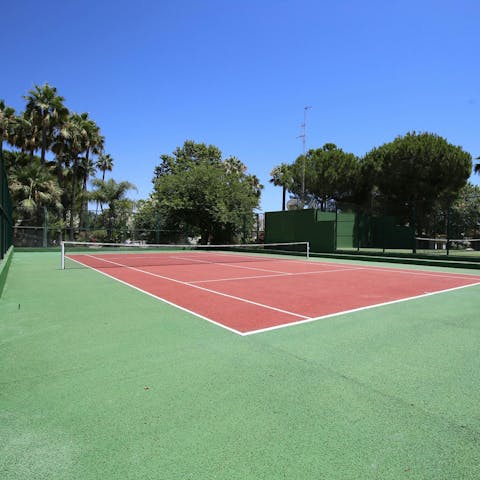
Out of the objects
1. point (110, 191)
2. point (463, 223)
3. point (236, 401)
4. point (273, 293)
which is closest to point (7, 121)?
point (110, 191)

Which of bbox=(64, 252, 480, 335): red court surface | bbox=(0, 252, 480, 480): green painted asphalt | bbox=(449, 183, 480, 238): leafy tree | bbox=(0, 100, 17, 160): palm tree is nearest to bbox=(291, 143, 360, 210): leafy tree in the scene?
bbox=(449, 183, 480, 238): leafy tree

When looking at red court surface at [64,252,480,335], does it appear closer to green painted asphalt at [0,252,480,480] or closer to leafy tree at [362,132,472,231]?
green painted asphalt at [0,252,480,480]

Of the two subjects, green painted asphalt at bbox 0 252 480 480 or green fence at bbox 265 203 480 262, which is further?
green fence at bbox 265 203 480 262

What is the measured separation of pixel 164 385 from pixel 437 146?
33521 millimetres

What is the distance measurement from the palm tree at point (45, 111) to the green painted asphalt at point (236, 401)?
27563 millimetres

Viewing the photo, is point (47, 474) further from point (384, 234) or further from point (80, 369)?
point (384, 234)

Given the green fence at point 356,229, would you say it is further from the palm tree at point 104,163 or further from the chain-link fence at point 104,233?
the palm tree at point 104,163

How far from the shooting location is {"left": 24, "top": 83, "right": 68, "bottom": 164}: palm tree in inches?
1123

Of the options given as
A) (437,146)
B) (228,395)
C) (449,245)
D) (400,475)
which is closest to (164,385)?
(228,395)

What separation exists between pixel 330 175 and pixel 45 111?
Result: 25275mm

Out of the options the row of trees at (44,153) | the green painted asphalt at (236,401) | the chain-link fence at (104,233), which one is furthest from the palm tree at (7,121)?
the green painted asphalt at (236,401)

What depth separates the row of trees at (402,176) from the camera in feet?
101

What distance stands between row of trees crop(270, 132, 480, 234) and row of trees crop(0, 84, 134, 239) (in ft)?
66.2

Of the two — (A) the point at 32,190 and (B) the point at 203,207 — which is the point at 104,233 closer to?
(A) the point at 32,190
